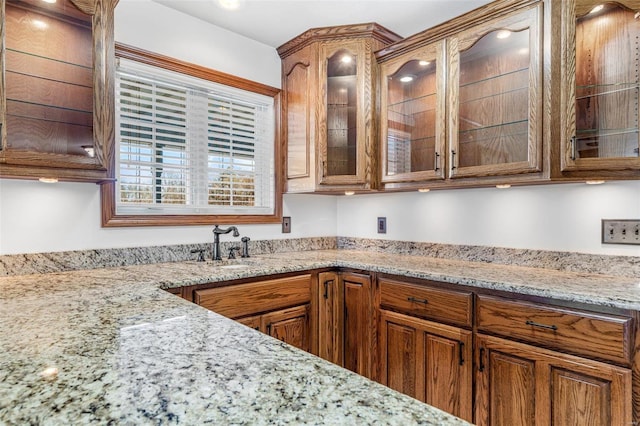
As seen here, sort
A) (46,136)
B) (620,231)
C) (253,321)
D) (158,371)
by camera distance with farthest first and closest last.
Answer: (253,321)
(620,231)
(46,136)
(158,371)

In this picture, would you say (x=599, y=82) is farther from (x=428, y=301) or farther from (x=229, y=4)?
(x=229, y=4)

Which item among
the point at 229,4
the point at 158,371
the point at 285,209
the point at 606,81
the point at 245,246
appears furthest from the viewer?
the point at 285,209

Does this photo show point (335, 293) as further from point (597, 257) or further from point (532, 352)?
point (597, 257)

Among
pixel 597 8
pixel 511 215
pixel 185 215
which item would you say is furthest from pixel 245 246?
pixel 597 8

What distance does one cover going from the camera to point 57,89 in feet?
5.31

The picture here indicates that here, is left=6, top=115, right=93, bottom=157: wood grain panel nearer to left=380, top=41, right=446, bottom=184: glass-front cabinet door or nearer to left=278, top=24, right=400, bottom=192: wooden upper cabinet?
left=278, top=24, right=400, bottom=192: wooden upper cabinet

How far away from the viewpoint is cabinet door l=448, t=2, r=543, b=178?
1.77m

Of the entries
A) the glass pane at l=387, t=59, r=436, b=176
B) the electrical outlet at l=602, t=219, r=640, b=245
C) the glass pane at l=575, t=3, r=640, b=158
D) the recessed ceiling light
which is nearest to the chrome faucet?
the glass pane at l=387, t=59, r=436, b=176

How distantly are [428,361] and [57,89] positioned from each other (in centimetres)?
216

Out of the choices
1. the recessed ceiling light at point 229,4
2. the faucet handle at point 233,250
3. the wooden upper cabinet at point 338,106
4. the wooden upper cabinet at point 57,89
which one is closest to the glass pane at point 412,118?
Answer: the wooden upper cabinet at point 338,106

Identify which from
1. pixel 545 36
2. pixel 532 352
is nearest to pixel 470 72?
pixel 545 36

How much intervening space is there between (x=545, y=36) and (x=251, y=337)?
6.17 ft

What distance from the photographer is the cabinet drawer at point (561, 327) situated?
133cm

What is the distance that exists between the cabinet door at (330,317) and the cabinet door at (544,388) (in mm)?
833
